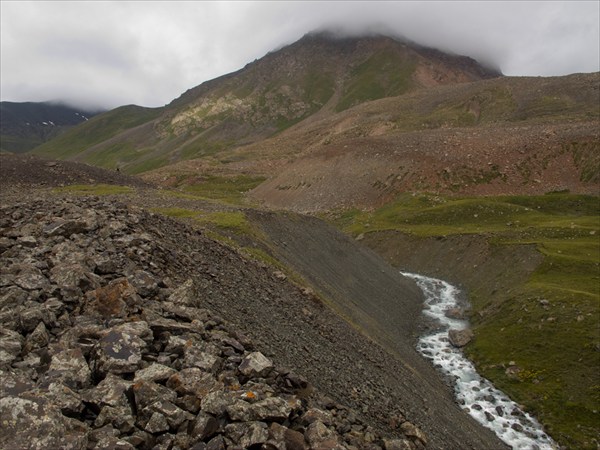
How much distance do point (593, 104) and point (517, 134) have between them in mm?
63949

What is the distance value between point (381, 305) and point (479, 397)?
15743 mm

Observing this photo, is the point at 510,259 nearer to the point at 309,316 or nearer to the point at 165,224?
the point at 309,316

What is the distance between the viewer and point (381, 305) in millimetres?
51000

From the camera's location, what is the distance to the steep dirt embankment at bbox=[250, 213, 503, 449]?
2664 centimetres

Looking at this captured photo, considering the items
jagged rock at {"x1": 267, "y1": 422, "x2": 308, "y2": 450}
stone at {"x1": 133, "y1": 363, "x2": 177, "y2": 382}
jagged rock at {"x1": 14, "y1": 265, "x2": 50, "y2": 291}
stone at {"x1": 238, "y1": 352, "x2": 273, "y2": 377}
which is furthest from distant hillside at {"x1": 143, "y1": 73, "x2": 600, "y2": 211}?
stone at {"x1": 133, "y1": 363, "x2": 177, "y2": 382}

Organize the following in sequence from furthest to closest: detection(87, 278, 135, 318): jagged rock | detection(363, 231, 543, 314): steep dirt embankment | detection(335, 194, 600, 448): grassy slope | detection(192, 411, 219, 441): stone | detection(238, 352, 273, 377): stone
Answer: detection(363, 231, 543, 314): steep dirt embankment → detection(335, 194, 600, 448): grassy slope → detection(87, 278, 135, 318): jagged rock → detection(238, 352, 273, 377): stone → detection(192, 411, 219, 441): stone

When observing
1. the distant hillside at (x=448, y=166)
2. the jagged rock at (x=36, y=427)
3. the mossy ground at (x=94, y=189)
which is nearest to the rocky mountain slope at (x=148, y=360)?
the jagged rock at (x=36, y=427)

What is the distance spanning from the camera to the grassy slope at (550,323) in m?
34.8

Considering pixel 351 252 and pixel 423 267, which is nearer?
pixel 351 252

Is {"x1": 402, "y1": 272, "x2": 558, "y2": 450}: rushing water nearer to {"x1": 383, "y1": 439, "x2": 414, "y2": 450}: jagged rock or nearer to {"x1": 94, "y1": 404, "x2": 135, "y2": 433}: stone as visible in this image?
{"x1": 383, "y1": 439, "x2": 414, "y2": 450}: jagged rock

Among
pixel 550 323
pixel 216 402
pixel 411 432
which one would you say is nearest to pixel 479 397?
pixel 550 323

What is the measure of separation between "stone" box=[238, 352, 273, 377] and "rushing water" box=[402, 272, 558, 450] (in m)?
26.4

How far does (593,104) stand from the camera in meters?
156

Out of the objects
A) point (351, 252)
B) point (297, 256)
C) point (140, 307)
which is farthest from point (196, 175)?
point (140, 307)
